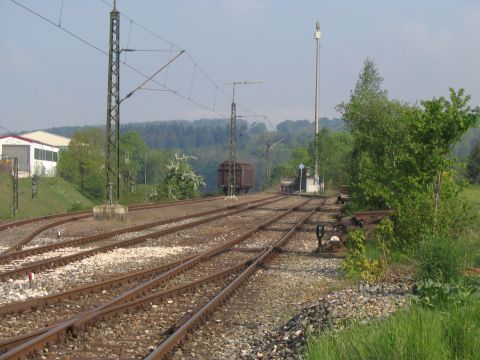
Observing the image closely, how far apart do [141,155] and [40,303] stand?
165643mm

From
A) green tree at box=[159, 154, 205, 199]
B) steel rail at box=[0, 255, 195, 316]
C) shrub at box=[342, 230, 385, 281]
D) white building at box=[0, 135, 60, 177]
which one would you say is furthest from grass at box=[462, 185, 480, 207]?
white building at box=[0, 135, 60, 177]

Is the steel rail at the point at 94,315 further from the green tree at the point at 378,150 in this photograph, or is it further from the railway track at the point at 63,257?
the green tree at the point at 378,150

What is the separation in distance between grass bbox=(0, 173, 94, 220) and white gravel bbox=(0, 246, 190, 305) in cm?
2136

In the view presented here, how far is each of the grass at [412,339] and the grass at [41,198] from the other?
32.7 metres

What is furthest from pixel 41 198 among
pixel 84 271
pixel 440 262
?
pixel 440 262

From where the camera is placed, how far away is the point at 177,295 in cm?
1096

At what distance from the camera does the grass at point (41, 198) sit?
4486cm

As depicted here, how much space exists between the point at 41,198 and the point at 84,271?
44768 mm

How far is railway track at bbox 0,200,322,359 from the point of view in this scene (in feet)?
24.3

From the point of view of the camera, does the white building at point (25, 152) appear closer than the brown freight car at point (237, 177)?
No

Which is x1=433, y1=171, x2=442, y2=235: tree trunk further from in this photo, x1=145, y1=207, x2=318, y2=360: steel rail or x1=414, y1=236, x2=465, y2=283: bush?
x1=145, y1=207, x2=318, y2=360: steel rail

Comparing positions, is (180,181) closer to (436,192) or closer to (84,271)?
(436,192)

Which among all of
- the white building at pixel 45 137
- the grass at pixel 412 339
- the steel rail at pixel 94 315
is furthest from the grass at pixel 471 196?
the white building at pixel 45 137

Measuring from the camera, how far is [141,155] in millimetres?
173125
